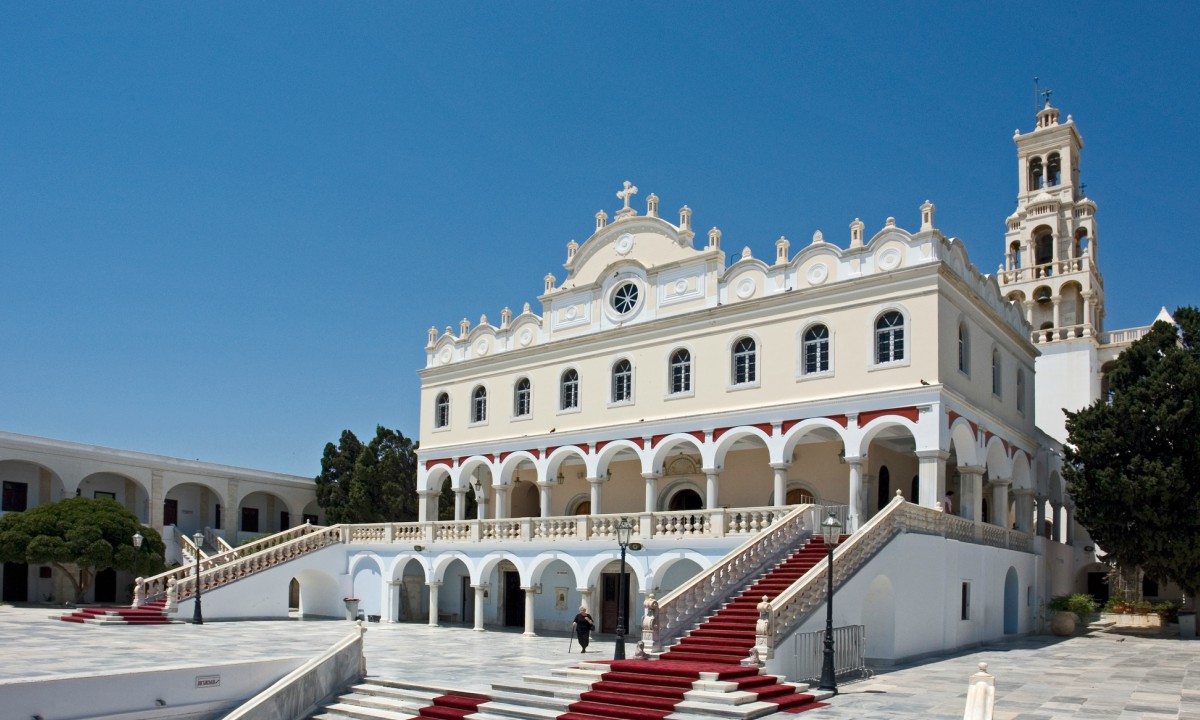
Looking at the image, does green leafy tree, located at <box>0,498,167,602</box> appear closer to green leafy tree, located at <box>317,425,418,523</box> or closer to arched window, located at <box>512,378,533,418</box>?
green leafy tree, located at <box>317,425,418,523</box>

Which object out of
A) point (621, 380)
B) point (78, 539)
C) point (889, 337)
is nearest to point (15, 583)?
point (78, 539)

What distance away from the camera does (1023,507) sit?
3228cm

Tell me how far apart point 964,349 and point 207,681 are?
20.1 meters

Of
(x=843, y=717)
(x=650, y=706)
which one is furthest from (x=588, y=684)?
(x=843, y=717)

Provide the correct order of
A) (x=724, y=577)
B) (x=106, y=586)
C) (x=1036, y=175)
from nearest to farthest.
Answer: (x=724, y=577) → (x=106, y=586) → (x=1036, y=175)

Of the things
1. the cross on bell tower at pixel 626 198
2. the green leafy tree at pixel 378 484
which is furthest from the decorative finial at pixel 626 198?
the green leafy tree at pixel 378 484

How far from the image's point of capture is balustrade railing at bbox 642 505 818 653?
19672 mm

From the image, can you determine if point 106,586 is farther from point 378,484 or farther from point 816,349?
point 816,349

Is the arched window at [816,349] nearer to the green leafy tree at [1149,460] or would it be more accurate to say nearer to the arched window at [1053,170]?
the green leafy tree at [1149,460]

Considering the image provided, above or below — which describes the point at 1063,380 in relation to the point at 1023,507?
above

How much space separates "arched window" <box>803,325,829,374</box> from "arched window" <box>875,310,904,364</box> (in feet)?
4.74

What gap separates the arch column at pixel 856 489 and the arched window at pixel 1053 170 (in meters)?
30.4

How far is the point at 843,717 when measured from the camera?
15422mm

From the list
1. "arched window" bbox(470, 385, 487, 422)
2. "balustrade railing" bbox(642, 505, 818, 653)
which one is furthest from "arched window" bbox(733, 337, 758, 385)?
"arched window" bbox(470, 385, 487, 422)
